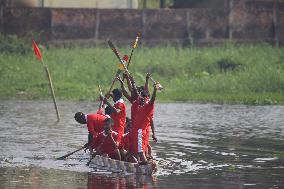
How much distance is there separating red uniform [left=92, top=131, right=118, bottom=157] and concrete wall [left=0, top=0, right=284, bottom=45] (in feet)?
77.8

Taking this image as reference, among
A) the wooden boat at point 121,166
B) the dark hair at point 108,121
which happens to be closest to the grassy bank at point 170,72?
the wooden boat at point 121,166

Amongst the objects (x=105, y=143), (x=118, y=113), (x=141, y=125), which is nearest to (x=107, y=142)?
(x=105, y=143)

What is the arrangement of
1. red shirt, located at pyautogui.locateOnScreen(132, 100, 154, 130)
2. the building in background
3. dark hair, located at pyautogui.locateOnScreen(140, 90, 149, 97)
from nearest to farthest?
red shirt, located at pyautogui.locateOnScreen(132, 100, 154, 130)
dark hair, located at pyautogui.locateOnScreen(140, 90, 149, 97)
the building in background

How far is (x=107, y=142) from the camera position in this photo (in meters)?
24.2

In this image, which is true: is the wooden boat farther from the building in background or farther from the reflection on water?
the building in background

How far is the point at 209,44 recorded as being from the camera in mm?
49781

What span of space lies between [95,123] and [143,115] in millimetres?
1812

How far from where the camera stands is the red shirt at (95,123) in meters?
24.3

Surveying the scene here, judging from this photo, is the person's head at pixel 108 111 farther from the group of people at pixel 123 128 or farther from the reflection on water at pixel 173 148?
the reflection on water at pixel 173 148

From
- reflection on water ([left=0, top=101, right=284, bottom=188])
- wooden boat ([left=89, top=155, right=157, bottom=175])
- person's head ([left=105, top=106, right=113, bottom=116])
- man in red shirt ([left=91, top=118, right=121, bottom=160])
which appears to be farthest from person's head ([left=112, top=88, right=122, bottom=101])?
reflection on water ([left=0, top=101, right=284, bottom=188])

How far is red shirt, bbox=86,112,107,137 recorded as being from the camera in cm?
2434

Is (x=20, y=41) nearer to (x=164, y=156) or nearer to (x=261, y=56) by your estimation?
(x=261, y=56)

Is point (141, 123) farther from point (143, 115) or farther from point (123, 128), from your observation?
point (123, 128)

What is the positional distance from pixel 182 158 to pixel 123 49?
876 inches
